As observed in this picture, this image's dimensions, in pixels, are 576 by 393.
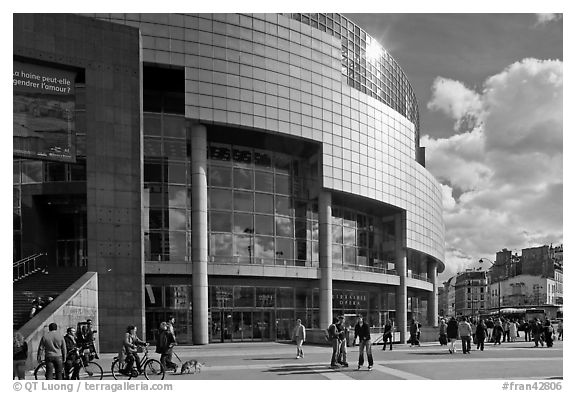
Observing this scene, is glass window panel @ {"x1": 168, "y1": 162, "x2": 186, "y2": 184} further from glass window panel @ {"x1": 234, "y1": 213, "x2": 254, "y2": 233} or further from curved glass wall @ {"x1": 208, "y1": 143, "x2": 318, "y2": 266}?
glass window panel @ {"x1": 234, "y1": 213, "x2": 254, "y2": 233}

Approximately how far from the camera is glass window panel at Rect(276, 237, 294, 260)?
45312 mm

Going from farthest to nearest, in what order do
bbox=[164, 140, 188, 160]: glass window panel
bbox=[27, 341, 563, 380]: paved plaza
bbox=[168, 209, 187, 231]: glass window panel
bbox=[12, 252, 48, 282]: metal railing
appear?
bbox=[164, 140, 188, 160]: glass window panel < bbox=[168, 209, 187, 231]: glass window panel < bbox=[12, 252, 48, 282]: metal railing < bbox=[27, 341, 563, 380]: paved plaza

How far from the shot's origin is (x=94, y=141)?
105 feet

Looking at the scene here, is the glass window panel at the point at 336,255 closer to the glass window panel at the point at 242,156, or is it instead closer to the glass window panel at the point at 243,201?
the glass window panel at the point at 243,201

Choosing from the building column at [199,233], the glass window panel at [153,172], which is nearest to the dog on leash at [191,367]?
the building column at [199,233]

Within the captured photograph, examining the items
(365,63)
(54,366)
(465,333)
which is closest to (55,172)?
(54,366)

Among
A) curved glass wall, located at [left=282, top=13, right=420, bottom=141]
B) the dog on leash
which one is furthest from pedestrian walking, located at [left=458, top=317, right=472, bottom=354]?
curved glass wall, located at [left=282, top=13, right=420, bottom=141]

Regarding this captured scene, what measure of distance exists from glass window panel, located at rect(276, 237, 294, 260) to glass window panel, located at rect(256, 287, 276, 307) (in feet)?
8.70

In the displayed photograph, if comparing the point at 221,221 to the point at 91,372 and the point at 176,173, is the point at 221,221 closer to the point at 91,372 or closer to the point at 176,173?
the point at 176,173

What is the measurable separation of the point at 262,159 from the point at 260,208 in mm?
3777

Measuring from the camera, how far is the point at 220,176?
43.1 metres

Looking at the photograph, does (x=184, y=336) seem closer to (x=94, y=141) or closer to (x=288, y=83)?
(x=94, y=141)
